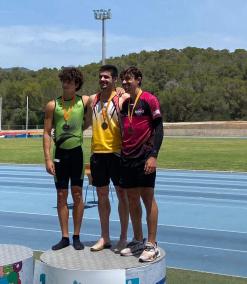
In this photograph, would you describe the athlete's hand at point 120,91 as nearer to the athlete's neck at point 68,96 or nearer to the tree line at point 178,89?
the athlete's neck at point 68,96

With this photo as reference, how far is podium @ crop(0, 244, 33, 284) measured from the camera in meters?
4.06

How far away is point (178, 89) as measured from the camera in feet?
277

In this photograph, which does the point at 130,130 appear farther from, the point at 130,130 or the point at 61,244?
the point at 61,244

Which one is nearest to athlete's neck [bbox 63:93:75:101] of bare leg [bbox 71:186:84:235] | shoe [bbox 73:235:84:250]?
bare leg [bbox 71:186:84:235]

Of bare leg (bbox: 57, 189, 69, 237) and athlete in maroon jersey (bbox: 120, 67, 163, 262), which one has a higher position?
athlete in maroon jersey (bbox: 120, 67, 163, 262)

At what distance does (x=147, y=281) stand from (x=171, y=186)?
10.8m

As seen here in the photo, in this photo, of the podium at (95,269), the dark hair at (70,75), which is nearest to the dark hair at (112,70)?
the dark hair at (70,75)

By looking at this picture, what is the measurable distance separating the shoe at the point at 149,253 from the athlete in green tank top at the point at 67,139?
2.66ft

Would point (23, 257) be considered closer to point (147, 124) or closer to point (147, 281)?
point (147, 281)

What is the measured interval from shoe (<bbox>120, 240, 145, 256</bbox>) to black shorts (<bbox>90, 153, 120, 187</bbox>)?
23.0 inches

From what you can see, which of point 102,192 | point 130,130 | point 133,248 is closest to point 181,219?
point 102,192

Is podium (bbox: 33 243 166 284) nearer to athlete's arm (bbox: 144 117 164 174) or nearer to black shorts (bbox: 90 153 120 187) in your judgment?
athlete's arm (bbox: 144 117 164 174)

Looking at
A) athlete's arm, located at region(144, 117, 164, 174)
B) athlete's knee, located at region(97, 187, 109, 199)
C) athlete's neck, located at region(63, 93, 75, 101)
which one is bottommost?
athlete's knee, located at region(97, 187, 109, 199)

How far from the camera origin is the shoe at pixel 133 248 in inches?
185
